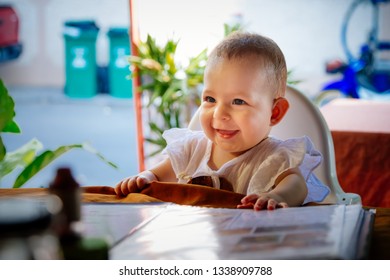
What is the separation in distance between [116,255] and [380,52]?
352cm

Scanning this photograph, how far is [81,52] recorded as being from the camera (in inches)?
165

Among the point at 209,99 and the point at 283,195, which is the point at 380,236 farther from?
the point at 209,99

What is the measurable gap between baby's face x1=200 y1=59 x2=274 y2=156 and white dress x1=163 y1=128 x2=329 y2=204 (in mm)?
26

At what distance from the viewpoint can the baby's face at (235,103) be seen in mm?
795

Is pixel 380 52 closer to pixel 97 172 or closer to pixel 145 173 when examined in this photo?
pixel 97 172

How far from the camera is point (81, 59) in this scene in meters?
4.15

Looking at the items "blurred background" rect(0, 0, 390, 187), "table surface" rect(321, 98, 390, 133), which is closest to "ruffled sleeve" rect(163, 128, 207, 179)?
"table surface" rect(321, 98, 390, 133)

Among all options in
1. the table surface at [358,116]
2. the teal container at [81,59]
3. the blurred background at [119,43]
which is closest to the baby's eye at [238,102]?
the table surface at [358,116]

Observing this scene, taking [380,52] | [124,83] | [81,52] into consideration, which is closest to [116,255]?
[380,52]

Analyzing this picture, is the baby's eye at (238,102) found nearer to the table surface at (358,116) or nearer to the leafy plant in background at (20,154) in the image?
the leafy plant in background at (20,154)

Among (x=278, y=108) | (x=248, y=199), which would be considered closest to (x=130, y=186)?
(x=248, y=199)

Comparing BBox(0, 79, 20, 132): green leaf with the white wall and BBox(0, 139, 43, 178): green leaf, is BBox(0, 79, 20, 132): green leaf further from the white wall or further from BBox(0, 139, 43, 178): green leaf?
the white wall

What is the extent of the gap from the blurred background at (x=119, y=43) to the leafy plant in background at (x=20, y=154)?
137 cm

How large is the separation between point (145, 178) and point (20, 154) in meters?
0.37
